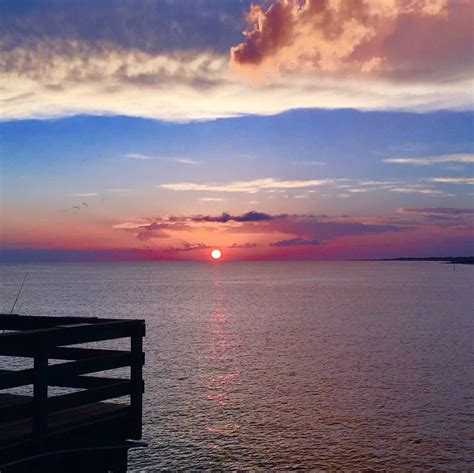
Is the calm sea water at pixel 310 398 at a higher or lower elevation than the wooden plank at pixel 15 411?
lower

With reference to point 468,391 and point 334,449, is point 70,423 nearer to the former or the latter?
point 334,449

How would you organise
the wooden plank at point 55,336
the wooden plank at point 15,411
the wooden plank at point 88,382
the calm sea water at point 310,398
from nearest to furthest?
1. the wooden plank at point 55,336
2. the wooden plank at point 15,411
3. the wooden plank at point 88,382
4. the calm sea water at point 310,398

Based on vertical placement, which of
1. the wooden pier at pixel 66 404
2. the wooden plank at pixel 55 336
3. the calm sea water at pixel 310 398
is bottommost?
the calm sea water at pixel 310 398

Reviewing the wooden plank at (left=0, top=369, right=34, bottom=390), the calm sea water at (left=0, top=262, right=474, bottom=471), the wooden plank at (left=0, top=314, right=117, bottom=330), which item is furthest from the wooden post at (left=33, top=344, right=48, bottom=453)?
the calm sea water at (left=0, top=262, right=474, bottom=471)

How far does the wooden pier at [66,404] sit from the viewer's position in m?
9.30

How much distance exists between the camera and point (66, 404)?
10.2 metres

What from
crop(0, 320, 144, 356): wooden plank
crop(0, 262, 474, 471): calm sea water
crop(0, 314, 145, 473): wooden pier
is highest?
crop(0, 320, 144, 356): wooden plank

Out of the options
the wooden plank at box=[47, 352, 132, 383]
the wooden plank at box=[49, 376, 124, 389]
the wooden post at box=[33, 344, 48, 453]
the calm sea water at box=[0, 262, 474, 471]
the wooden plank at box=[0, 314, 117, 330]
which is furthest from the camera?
the calm sea water at box=[0, 262, 474, 471]

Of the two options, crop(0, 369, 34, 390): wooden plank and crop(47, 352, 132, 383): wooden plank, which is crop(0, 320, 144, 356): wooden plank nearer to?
crop(0, 369, 34, 390): wooden plank

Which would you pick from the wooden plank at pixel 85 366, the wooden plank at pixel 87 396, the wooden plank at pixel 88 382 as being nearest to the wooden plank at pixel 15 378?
the wooden plank at pixel 85 366

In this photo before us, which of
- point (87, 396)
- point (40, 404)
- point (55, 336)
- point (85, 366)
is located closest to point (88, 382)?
point (87, 396)

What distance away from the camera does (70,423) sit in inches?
403

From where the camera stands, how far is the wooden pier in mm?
9297

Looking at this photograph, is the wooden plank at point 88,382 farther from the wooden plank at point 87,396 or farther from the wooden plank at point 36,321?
the wooden plank at point 36,321
